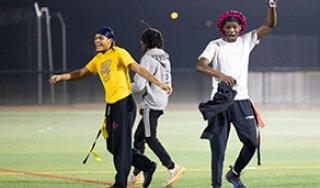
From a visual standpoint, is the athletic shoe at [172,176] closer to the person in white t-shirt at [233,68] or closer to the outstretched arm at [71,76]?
the person in white t-shirt at [233,68]

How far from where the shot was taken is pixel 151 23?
4078 cm

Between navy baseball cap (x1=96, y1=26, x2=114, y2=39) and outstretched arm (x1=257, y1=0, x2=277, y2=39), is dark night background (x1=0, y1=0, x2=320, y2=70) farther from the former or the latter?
navy baseball cap (x1=96, y1=26, x2=114, y2=39)

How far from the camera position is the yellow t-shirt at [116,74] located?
1011 centimetres

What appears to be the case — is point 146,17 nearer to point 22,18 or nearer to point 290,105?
point 22,18

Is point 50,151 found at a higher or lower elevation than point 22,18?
lower

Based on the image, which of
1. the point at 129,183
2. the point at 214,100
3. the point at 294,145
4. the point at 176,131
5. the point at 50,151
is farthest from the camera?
the point at 176,131

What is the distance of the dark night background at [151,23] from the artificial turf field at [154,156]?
448 inches

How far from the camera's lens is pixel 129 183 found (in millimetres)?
11789

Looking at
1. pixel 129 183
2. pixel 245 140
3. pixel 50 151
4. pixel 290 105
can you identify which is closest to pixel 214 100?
pixel 245 140

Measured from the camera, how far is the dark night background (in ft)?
129

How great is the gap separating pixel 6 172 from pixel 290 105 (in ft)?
77.0

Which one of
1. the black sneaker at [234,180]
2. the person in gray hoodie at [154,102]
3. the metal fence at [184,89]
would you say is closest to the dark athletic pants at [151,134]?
the person in gray hoodie at [154,102]

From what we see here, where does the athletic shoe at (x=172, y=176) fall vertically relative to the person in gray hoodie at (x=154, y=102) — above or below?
below

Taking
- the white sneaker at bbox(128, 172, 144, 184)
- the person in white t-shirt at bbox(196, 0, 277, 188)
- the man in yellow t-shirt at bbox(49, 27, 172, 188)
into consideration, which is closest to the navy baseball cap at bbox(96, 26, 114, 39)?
the man in yellow t-shirt at bbox(49, 27, 172, 188)
